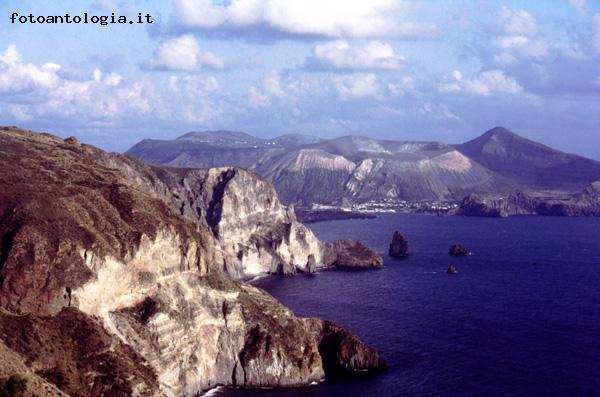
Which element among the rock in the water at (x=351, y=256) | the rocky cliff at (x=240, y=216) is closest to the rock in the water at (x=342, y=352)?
the rocky cliff at (x=240, y=216)

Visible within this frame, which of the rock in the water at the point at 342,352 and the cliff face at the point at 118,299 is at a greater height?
the cliff face at the point at 118,299

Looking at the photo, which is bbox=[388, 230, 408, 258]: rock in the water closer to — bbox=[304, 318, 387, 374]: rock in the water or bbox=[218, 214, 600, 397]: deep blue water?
bbox=[218, 214, 600, 397]: deep blue water

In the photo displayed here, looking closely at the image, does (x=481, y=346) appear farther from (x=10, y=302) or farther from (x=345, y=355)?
(x=10, y=302)

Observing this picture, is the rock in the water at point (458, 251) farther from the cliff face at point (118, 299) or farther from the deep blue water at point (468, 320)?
the cliff face at point (118, 299)

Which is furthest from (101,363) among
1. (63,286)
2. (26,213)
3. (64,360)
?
(26,213)

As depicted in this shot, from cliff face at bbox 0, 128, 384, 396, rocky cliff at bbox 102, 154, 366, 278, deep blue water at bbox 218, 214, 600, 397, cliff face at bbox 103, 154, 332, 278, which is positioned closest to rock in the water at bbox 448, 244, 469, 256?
deep blue water at bbox 218, 214, 600, 397
